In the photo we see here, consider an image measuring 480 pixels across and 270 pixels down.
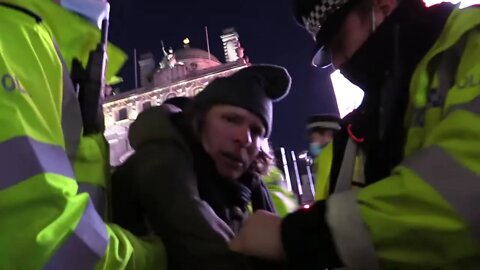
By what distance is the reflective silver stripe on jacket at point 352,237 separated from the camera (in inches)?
40.6

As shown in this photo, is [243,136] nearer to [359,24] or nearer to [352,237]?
[359,24]

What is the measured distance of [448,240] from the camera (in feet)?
3.23

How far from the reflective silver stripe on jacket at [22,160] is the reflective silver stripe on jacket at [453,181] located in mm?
657

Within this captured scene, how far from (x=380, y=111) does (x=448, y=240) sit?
35cm

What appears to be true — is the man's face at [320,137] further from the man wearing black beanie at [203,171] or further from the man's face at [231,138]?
the man's face at [231,138]

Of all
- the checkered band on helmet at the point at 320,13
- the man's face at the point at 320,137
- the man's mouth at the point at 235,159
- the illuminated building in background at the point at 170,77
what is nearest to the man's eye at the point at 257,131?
the man's mouth at the point at 235,159

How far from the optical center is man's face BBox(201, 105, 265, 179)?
180 centimetres

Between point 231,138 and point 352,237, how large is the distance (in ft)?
2.84

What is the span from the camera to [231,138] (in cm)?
186

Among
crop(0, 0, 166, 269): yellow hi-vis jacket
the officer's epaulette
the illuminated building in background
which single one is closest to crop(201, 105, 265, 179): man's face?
crop(0, 0, 166, 269): yellow hi-vis jacket

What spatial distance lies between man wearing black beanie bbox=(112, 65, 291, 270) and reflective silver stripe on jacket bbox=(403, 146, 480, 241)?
380 millimetres

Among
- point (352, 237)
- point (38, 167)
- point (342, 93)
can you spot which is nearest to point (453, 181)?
point (352, 237)

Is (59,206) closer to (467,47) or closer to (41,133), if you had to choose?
(41,133)

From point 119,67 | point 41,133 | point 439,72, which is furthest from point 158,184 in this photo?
point 439,72
